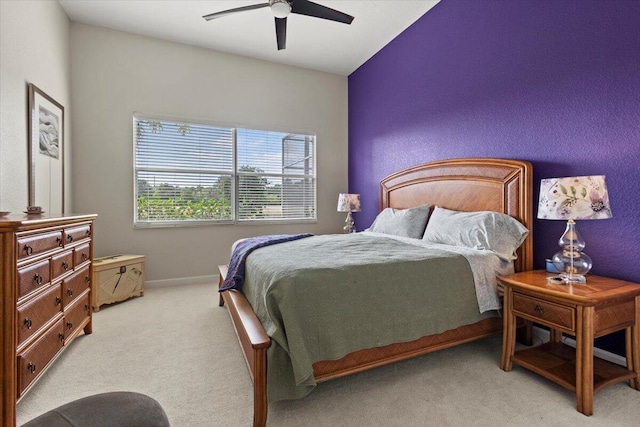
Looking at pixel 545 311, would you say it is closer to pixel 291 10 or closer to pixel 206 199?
pixel 291 10

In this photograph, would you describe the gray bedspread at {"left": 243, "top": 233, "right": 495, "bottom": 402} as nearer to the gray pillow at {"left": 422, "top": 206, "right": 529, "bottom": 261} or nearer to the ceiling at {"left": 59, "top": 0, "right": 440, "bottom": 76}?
the gray pillow at {"left": 422, "top": 206, "right": 529, "bottom": 261}

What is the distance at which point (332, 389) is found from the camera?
183 centimetres

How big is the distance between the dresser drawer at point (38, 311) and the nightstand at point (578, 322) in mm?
2714

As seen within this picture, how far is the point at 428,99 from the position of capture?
3557mm

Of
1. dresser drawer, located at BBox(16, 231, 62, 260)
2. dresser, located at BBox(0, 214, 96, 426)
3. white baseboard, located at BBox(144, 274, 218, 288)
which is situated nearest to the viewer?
dresser, located at BBox(0, 214, 96, 426)

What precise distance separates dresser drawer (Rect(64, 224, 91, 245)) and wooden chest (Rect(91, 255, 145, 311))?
2.95 ft

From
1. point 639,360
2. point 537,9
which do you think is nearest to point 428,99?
point 537,9

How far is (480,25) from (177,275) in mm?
4402

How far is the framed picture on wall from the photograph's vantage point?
2648mm

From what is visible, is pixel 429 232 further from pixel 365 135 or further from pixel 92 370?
pixel 92 370

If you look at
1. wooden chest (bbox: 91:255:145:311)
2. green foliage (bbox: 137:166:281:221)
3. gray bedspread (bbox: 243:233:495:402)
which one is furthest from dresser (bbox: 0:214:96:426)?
green foliage (bbox: 137:166:281:221)

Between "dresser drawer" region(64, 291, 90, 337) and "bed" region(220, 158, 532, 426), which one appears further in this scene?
"dresser drawer" region(64, 291, 90, 337)

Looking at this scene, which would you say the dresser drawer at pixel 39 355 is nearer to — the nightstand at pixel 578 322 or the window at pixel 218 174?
the window at pixel 218 174

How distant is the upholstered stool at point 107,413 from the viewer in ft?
2.38
